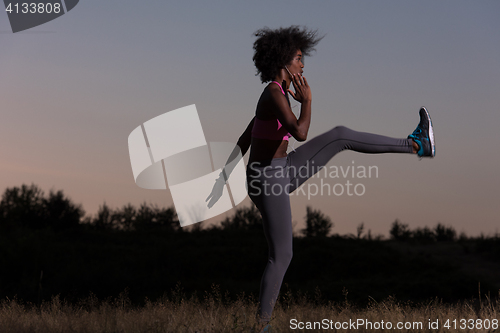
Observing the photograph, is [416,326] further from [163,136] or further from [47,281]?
[47,281]

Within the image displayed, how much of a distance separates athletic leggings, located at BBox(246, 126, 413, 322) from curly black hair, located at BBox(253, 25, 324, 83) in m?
0.76

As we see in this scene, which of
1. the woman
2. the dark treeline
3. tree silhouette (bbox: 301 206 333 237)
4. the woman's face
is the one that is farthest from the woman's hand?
tree silhouette (bbox: 301 206 333 237)

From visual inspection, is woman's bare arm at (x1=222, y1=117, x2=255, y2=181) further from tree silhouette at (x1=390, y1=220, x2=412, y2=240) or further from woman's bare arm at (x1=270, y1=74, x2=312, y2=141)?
tree silhouette at (x1=390, y1=220, x2=412, y2=240)

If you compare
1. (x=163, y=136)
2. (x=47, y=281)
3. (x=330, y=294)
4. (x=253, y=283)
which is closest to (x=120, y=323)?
(x=163, y=136)

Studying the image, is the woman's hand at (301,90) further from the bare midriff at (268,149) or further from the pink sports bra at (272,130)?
the bare midriff at (268,149)

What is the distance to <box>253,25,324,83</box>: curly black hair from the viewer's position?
420cm

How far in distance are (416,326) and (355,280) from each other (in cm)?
1383

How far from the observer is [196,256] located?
20.3 metres

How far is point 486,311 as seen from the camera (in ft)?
16.0

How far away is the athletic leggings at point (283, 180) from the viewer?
13.0ft

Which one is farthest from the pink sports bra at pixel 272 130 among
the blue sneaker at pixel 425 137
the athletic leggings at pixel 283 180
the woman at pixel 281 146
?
the blue sneaker at pixel 425 137

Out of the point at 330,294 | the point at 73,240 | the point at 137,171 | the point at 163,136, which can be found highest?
the point at 163,136

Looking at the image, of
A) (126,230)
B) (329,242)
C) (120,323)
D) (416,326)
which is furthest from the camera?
(126,230)

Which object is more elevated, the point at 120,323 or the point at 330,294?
the point at 120,323
